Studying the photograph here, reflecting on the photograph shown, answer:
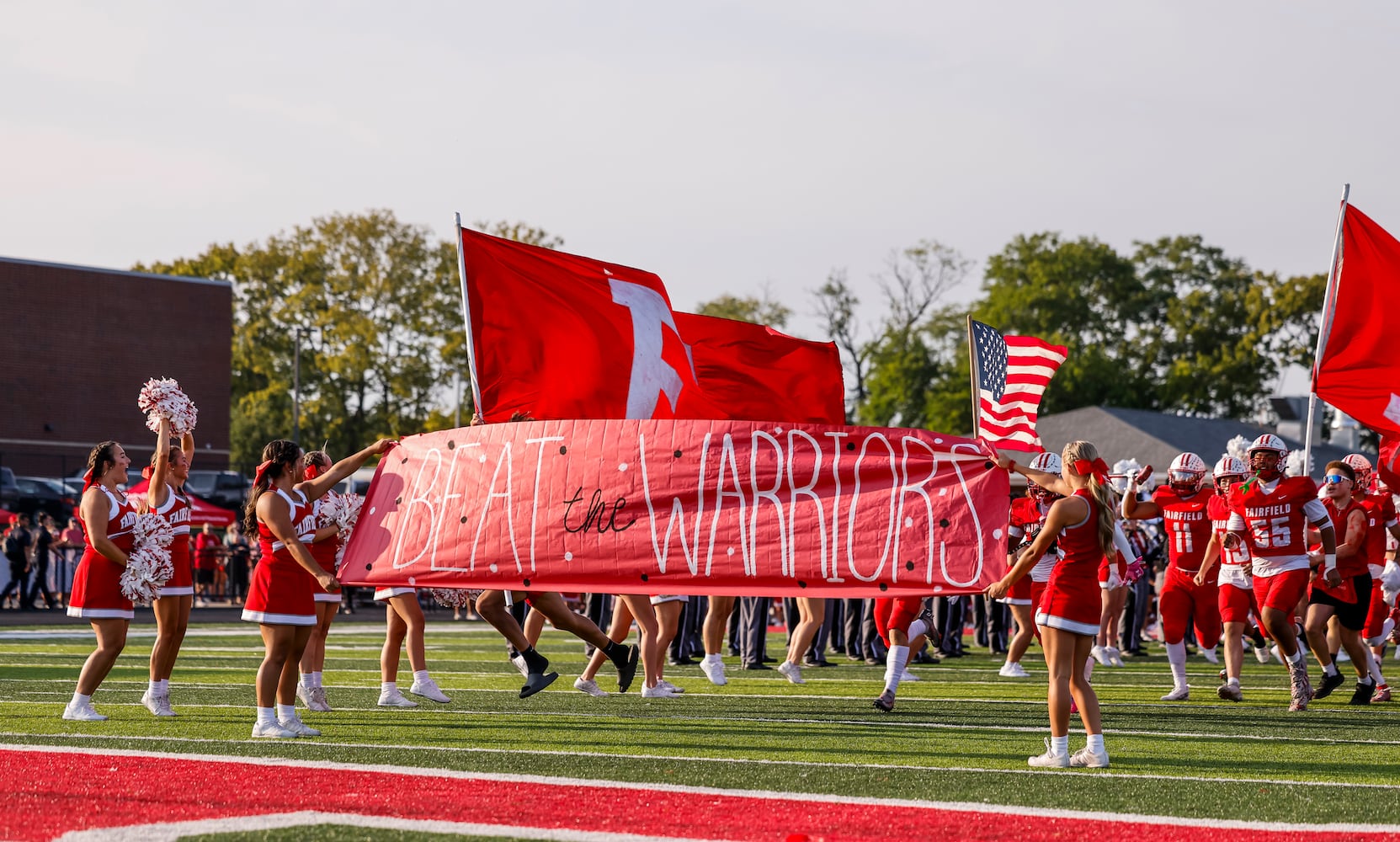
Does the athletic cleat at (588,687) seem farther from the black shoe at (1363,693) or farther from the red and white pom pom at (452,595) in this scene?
the black shoe at (1363,693)

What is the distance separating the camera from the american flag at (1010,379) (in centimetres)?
1711

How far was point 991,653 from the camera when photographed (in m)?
19.4

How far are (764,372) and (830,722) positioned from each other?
3832mm

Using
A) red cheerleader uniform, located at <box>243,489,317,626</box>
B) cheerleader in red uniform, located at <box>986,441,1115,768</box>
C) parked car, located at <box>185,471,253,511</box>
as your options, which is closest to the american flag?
Answer: cheerleader in red uniform, located at <box>986,441,1115,768</box>

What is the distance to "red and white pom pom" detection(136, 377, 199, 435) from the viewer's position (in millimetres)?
10812

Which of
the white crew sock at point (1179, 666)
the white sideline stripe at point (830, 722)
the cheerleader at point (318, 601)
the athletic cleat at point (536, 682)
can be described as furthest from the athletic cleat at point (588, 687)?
the white crew sock at point (1179, 666)

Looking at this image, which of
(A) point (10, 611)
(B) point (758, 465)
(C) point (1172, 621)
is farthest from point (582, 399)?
(A) point (10, 611)

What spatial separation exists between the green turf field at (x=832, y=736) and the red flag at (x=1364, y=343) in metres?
2.17

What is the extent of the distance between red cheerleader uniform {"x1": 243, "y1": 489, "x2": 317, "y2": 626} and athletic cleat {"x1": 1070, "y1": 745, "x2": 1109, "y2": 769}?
4.22 m

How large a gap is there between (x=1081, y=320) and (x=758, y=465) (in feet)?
216

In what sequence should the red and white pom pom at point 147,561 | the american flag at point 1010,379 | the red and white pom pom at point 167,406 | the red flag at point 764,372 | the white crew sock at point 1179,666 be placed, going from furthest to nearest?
the american flag at point 1010,379
the red flag at point 764,372
the white crew sock at point 1179,666
the red and white pom pom at point 167,406
the red and white pom pom at point 147,561

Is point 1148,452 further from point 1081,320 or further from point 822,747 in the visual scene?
point 822,747

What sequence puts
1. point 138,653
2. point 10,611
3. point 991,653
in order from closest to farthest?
point 138,653
point 991,653
point 10,611

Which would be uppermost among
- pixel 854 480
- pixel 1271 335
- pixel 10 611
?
pixel 1271 335
